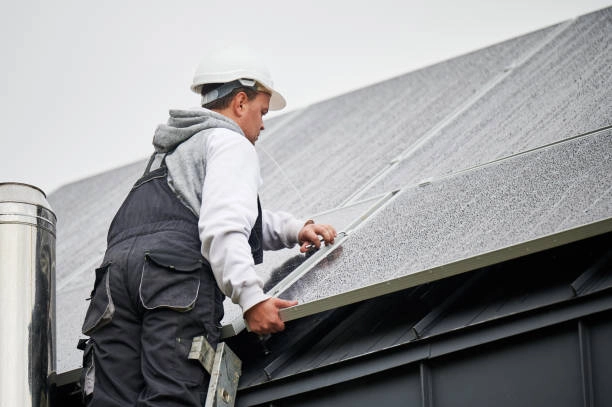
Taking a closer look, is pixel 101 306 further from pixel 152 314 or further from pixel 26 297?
pixel 26 297

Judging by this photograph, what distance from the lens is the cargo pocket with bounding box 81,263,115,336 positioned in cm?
559

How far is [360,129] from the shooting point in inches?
390

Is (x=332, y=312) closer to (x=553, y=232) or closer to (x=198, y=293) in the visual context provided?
(x=198, y=293)

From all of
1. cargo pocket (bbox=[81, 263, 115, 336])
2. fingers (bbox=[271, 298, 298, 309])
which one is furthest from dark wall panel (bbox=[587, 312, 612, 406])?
cargo pocket (bbox=[81, 263, 115, 336])

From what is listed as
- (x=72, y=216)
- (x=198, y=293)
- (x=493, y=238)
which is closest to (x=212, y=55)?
(x=198, y=293)

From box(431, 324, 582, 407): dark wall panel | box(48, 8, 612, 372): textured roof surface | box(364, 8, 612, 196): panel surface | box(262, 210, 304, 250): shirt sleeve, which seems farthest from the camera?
box(364, 8, 612, 196): panel surface

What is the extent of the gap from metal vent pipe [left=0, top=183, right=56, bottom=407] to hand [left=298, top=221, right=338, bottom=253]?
1493 millimetres

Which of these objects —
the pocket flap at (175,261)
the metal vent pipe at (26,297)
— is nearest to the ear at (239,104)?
the pocket flap at (175,261)

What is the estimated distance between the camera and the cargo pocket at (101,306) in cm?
559

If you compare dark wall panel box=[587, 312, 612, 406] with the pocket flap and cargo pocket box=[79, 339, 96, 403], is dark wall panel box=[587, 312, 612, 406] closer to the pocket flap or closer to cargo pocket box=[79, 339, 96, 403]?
the pocket flap

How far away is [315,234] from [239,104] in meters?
0.88

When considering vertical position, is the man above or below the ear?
below

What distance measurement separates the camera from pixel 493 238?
541 cm

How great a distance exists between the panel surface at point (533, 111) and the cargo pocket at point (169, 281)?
86.4 inches
